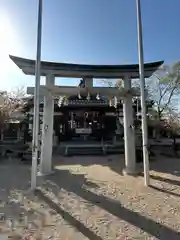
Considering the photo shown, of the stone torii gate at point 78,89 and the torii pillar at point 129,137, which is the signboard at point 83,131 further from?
the torii pillar at point 129,137

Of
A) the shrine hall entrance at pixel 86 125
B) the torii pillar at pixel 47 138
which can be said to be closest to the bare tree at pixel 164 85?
the shrine hall entrance at pixel 86 125

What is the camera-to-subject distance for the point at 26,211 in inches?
200

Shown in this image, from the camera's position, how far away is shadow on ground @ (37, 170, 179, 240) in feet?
13.6

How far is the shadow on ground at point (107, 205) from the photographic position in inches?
164

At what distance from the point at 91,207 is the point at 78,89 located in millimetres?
4871

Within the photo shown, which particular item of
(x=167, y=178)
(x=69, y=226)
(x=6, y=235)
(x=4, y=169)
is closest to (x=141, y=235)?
(x=69, y=226)

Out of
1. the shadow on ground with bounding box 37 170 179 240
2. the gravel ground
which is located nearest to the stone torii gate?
the gravel ground

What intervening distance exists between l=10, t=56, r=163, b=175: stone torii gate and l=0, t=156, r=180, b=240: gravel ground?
1.01 m

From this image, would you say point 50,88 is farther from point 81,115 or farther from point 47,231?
point 81,115

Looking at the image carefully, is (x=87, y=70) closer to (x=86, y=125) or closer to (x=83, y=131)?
(x=83, y=131)

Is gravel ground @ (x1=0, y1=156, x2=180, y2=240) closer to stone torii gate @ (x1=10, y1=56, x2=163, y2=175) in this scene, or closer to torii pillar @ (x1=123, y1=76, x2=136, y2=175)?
torii pillar @ (x1=123, y1=76, x2=136, y2=175)

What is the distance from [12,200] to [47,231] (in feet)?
7.11

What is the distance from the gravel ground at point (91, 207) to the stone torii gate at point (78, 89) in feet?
3.31

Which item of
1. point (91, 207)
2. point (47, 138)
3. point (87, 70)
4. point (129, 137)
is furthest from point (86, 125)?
point (91, 207)
